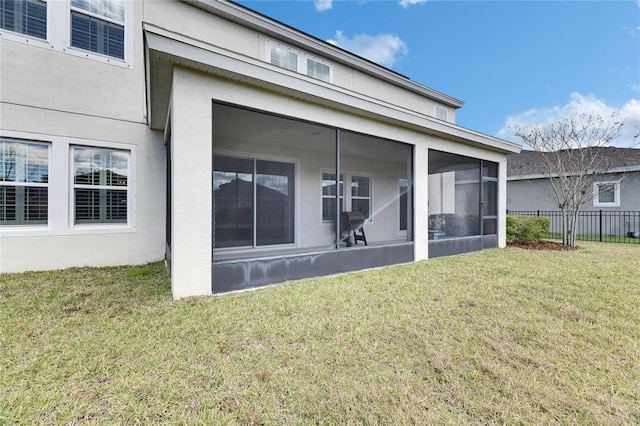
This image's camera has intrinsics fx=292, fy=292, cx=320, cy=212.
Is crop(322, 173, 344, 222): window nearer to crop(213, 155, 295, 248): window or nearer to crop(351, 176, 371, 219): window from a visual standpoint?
crop(351, 176, 371, 219): window

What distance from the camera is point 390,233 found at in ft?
32.4

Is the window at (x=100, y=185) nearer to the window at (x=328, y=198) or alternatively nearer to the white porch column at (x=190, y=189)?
the white porch column at (x=190, y=189)

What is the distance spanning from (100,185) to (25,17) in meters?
3.32

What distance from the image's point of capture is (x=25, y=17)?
5523 mm

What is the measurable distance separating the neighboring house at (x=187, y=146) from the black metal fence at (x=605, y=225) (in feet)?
26.9

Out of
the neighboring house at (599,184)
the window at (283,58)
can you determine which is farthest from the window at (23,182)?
the neighboring house at (599,184)

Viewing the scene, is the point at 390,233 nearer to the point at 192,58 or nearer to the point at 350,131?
the point at 350,131

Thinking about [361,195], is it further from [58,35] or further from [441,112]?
[58,35]

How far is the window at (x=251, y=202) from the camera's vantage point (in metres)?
6.58

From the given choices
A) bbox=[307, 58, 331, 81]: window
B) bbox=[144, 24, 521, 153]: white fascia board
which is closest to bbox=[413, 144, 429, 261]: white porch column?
bbox=[144, 24, 521, 153]: white fascia board

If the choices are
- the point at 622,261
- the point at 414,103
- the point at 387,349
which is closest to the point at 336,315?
the point at 387,349

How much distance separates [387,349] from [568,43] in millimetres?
17441

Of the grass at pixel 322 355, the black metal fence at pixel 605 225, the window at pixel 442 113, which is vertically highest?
the window at pixel 442 113

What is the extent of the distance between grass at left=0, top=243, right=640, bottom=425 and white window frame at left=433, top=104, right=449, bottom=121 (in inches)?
382
